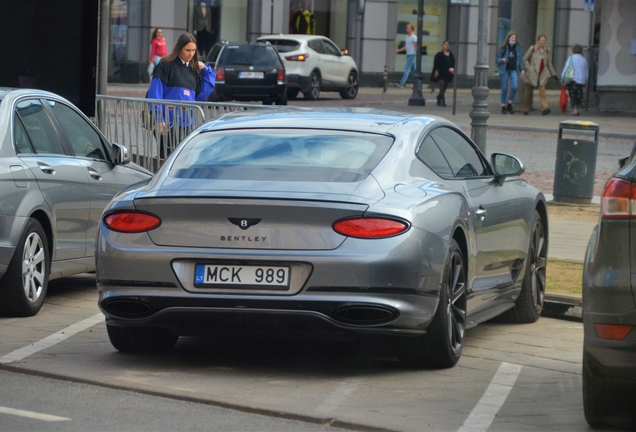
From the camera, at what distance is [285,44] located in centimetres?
3522

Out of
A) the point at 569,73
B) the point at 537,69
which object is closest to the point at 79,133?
the point at 537,69

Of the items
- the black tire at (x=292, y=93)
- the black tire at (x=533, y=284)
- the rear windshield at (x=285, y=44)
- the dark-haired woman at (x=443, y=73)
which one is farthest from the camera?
the black tire at (x=292, y=93)

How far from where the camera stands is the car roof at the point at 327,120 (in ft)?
23.2

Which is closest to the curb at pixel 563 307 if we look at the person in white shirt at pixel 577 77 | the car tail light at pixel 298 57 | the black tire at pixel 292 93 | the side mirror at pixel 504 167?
the side mirror at pixel 504 167

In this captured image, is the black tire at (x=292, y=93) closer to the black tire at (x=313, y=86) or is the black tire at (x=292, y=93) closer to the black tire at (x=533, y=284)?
the black tire at (x=313, y=86)

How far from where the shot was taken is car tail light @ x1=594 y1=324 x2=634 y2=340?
529 centimetres

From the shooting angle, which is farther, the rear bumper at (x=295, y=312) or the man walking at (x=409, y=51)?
the man walking at (x=409, y=51)

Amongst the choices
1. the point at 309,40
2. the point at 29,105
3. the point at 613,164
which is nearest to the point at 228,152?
the point at 29,105

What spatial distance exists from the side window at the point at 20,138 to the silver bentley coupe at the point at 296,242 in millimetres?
1765

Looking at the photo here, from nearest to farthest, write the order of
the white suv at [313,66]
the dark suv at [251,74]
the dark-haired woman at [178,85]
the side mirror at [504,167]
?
the side mirror at [504,167]
the dark-haired woman at [178,85]
the dark suv at [251,74]
the white suv at [313,66]

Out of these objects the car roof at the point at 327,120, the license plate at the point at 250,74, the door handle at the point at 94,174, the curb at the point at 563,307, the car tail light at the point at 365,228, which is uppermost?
the car roof at the point at 327,120

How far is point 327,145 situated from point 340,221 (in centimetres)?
78

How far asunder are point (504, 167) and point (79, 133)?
311 cm

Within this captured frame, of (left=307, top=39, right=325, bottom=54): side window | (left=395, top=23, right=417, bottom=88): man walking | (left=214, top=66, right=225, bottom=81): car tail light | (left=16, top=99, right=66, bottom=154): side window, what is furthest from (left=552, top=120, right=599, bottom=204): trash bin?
(left=395, top=23, right=417, bottom=88): man walking
